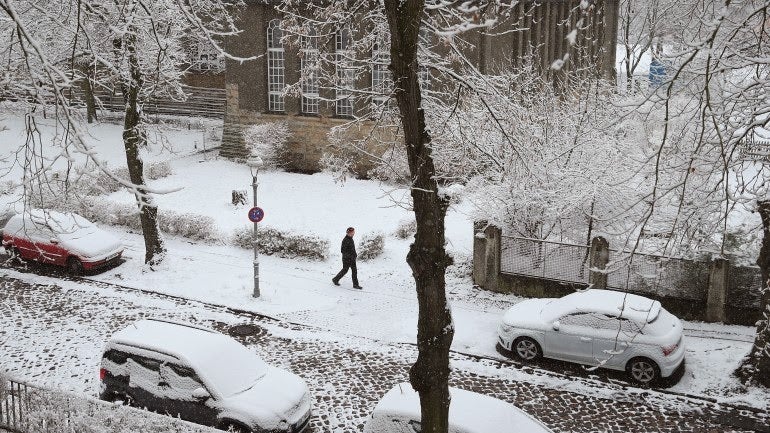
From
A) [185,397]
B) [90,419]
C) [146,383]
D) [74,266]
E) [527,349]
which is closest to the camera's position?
[90,419]

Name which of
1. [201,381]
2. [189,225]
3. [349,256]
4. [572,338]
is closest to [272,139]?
[189,225]

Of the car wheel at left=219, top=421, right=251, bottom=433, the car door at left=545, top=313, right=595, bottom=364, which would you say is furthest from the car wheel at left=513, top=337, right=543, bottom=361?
the car wheel at left=219, top=421, right=251, bottom=433

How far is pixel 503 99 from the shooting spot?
13906mm

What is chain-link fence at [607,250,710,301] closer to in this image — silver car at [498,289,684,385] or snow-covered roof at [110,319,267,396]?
silver car at [498,289,684,385]

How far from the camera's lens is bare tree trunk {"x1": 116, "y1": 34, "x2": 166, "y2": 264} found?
18.2 meters

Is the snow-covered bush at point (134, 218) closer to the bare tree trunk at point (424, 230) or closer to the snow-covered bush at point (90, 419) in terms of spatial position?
the snow-covered bush at point (90, 419)

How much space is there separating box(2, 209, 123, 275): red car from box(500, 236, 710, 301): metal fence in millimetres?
10595

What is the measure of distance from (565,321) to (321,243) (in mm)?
8125

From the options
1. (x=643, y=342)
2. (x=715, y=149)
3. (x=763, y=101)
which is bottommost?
(x=643, y=342)

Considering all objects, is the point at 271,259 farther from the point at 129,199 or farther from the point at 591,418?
the point at 591,418

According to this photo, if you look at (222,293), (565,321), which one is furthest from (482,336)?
(222,293)

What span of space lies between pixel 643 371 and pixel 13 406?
35.8 feet

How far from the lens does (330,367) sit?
49.0 feet

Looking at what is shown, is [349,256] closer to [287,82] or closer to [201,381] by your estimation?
[201,381]
